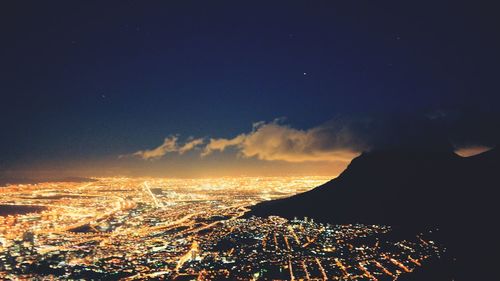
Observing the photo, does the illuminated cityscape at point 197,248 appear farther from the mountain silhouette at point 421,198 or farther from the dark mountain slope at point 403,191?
the dark mountain slope at point 403,191

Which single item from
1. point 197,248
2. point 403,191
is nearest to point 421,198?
point 403,191

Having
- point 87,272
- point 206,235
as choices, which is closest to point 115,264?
point 87,272

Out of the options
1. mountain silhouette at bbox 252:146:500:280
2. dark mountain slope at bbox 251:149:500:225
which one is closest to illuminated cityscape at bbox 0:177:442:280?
mountain silhouette at bbox 252:146:500:280

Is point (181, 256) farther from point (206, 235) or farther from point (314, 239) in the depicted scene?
point (314, 239)

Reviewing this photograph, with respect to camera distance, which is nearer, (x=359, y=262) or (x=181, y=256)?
(x=359, y=262)

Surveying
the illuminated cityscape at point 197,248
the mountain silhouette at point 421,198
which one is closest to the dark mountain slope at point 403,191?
the mountain silhouette at point 421,198

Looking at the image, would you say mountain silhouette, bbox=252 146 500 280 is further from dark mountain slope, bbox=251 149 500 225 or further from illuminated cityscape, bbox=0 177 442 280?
illuminated cityscape, bbox=0 177 442 280
